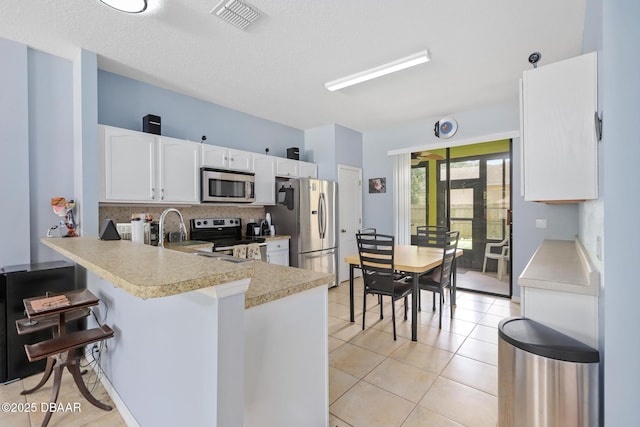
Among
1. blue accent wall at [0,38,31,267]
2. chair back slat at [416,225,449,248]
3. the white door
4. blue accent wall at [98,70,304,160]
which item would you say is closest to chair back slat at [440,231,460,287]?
chair back slat at [416,225,449,248]

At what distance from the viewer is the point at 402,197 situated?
16.6 feet

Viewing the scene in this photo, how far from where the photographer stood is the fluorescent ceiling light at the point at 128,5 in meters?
1.92

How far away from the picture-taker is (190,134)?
3.72m

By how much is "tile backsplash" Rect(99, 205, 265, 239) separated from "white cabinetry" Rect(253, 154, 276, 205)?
345 mm

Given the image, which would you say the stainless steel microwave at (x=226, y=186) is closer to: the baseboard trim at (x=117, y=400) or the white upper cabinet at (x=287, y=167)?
the white upper cabinet at (x=287, y=167)

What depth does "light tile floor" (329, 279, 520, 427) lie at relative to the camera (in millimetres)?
1792

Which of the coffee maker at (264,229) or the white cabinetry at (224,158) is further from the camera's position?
the coffee maker at (264,229)

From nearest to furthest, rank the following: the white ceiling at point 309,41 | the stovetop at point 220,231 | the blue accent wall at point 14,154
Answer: the white ceiling at point 309,41 → the blue accent wall at point 14,154 → the stovetop at point 220,231

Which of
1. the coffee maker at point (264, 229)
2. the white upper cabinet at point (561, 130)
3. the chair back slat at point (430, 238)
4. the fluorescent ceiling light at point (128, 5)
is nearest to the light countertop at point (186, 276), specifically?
the white upper cabinet at point (561, 130)

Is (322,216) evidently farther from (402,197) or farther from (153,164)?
(153,164)

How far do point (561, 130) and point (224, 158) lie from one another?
3394 millimetres

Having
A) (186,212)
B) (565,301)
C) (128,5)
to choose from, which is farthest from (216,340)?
(186,212)

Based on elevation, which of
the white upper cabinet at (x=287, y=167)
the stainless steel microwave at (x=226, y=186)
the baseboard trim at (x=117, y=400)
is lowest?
the baseboard trim at (x=117, y=400)

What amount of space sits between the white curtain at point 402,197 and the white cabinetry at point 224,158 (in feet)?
8.66
